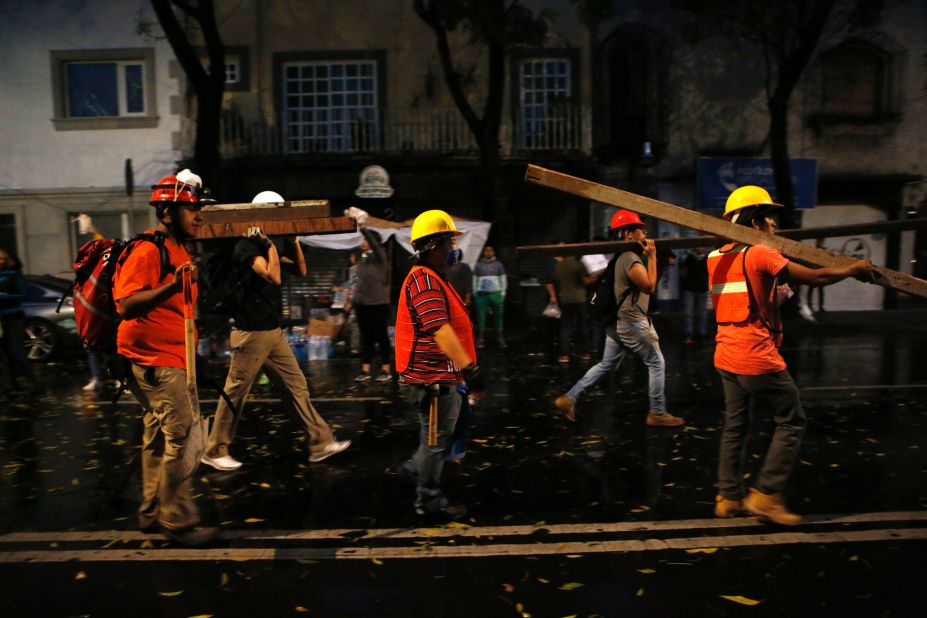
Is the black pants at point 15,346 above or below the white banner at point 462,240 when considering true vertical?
below

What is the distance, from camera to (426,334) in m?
4.47

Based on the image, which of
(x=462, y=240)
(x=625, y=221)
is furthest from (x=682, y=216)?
(x=462, y=240)

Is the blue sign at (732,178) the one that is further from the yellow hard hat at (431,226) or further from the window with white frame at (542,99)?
the yellow hard hat at (431,226)

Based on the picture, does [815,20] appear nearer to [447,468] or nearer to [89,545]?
[447,468]

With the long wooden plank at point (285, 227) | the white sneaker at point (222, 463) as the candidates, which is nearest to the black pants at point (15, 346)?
the white sneaker at point (222, 463)

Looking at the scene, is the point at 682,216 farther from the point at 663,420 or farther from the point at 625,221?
the point at 663,420

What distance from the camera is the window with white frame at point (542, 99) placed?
18.8 metres

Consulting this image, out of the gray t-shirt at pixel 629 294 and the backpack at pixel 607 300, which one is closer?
the gray t-shirt at pixel 629 294

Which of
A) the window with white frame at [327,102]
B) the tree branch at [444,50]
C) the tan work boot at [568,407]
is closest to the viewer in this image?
the tan work boot at [568,407]

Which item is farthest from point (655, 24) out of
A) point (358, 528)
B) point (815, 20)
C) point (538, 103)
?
point (358, 528)

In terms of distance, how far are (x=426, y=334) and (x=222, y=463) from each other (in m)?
2.40

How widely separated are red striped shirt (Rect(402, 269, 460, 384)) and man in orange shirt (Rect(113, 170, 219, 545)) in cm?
123

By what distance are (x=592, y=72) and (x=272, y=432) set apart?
48.3 feet

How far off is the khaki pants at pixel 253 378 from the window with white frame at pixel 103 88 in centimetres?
1525
